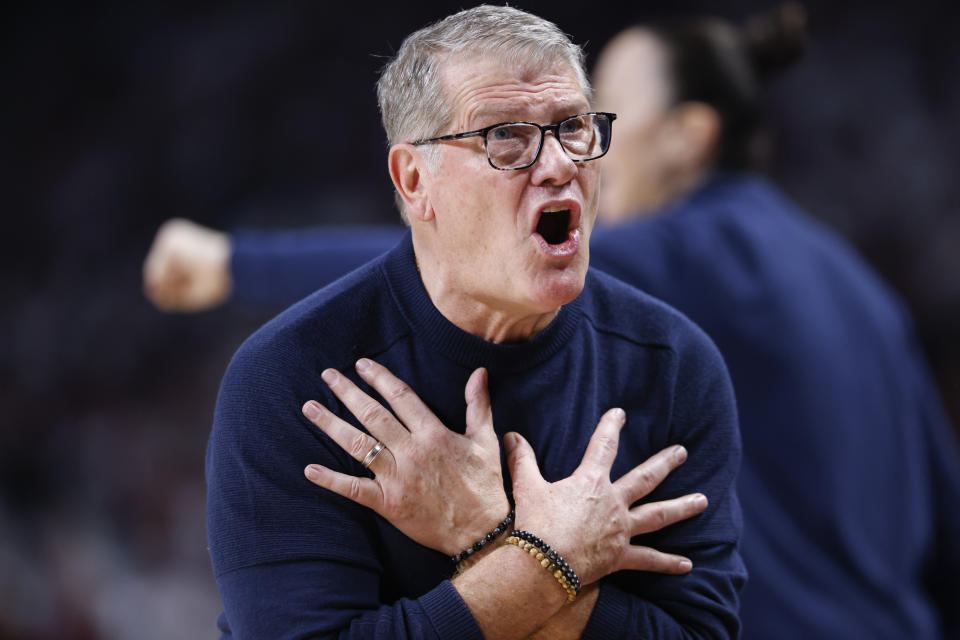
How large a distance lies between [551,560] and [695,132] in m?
1.32

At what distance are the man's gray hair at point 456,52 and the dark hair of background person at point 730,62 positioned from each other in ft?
3.50

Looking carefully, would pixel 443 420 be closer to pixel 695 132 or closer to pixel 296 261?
pixel 296 261

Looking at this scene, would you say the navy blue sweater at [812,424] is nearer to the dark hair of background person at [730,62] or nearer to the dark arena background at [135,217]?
the dark hair of background person at [730,62]

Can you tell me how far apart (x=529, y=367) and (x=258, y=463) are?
32 cm

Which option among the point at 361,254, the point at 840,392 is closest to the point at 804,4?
the point at 840,392

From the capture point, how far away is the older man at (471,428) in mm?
1075

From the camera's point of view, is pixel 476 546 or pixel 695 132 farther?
pixel 695 132

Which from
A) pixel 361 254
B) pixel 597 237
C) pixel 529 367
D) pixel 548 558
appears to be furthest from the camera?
pixel 597 237

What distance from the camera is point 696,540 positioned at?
3.88ft

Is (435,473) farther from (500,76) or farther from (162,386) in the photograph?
(162,386)

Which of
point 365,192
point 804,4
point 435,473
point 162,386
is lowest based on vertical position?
point 162,386

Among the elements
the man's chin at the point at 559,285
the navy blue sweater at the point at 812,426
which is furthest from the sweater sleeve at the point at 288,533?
the navy blue sweater at the point at 812,426

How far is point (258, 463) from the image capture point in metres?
1.09

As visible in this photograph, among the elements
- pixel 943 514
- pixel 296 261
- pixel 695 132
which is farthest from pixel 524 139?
pixel 943 514
